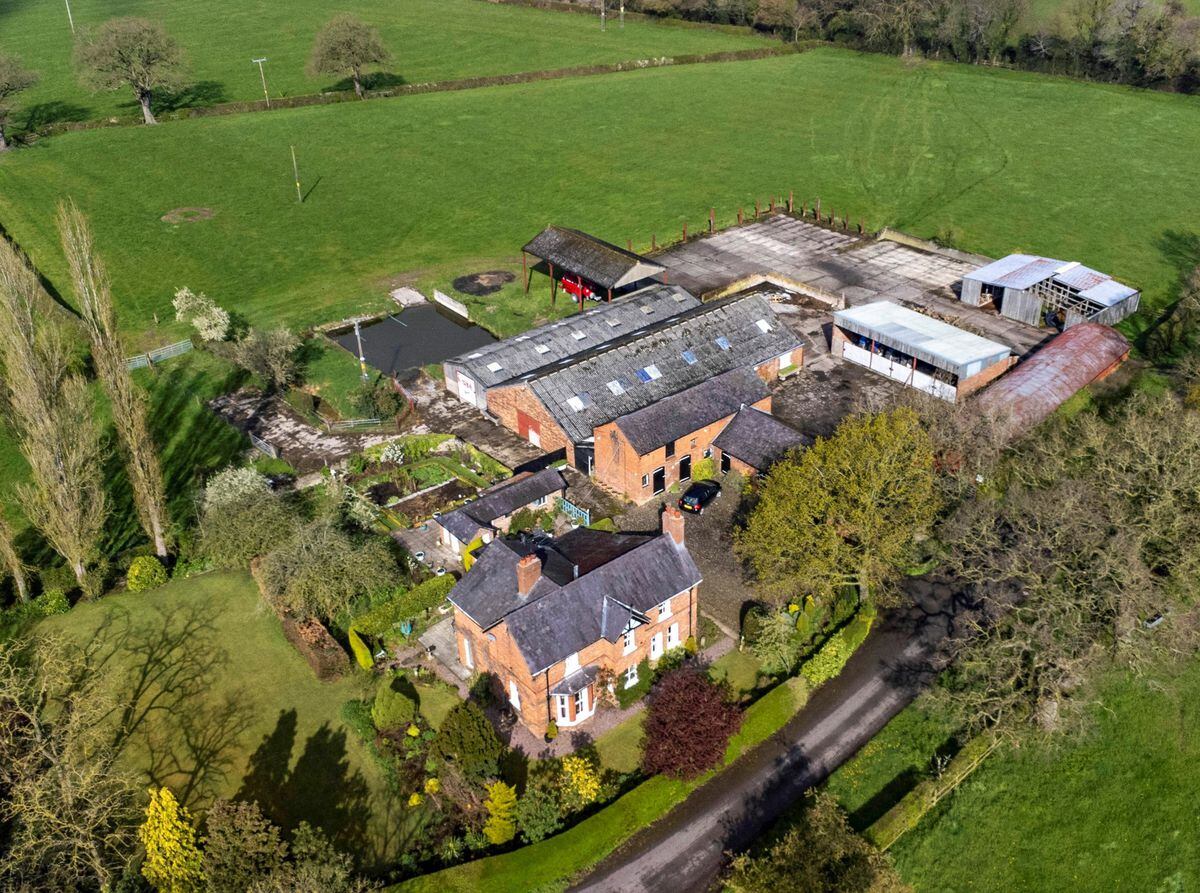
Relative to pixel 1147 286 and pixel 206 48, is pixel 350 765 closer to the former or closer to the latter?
pixel 1147 286

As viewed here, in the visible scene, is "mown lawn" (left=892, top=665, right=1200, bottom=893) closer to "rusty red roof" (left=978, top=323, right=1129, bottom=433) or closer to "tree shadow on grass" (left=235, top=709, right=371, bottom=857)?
"rusty red roof" (left=978, top=323, right=1129, bottom=433)

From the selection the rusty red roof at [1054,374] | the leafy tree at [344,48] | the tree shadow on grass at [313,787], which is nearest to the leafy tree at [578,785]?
the tree shadow on grass at [313,787]

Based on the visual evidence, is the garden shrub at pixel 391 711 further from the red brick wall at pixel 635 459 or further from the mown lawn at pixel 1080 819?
the mown lawn at pixel 1080 819

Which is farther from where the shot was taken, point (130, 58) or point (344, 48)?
point (344, 48)

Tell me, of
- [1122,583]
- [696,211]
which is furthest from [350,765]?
[696,211]

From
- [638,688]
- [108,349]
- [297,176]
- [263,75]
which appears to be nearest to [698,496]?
[638,688]

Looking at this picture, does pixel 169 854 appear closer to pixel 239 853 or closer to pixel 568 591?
pixel 239 853
